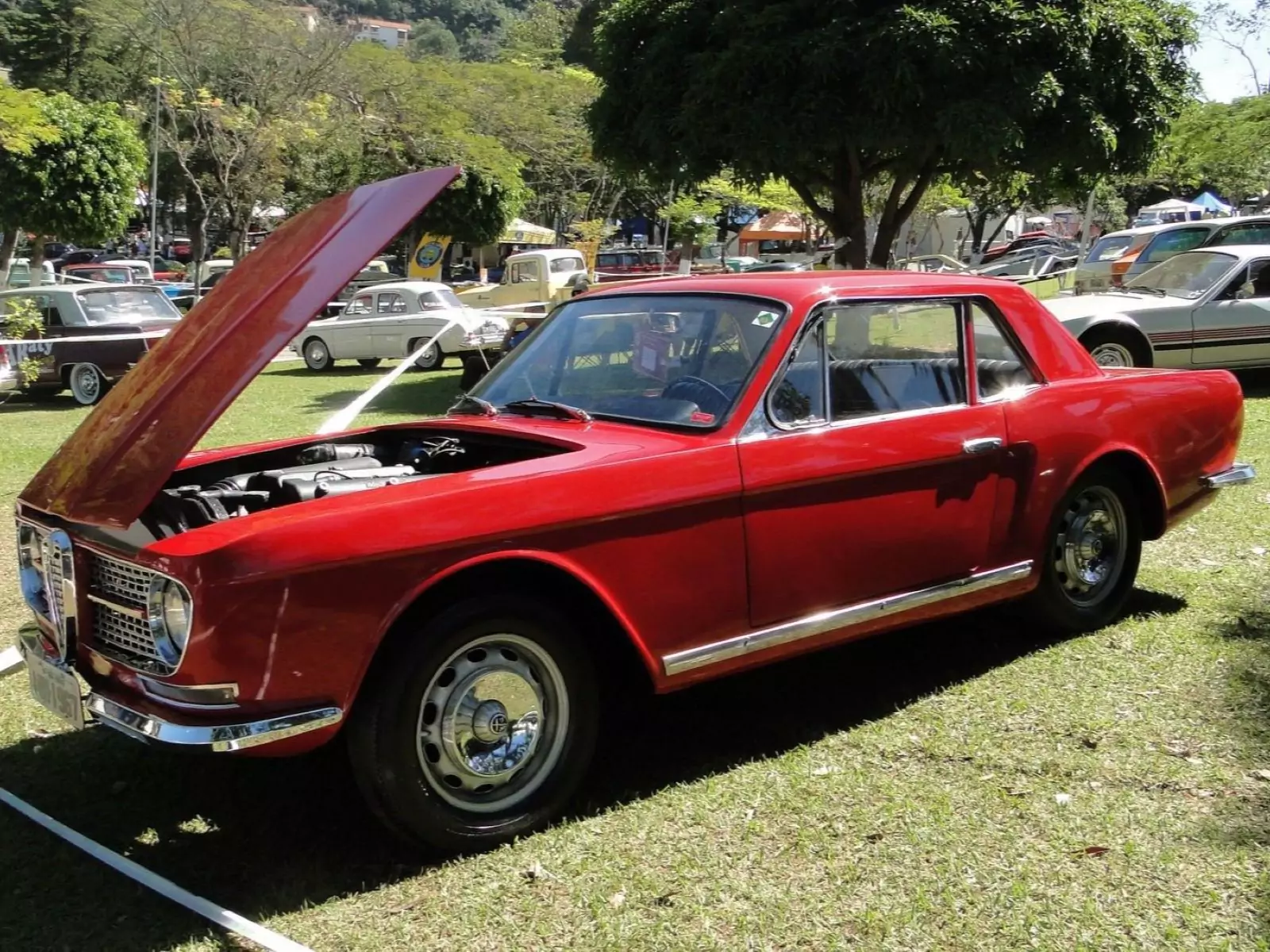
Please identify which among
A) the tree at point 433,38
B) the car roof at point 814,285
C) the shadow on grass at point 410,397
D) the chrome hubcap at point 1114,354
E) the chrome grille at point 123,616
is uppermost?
the tree at point 433,38

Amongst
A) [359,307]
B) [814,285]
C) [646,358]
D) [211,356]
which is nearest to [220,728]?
[211,356]

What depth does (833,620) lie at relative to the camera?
3.85 m

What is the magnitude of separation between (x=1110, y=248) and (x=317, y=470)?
21042 mm

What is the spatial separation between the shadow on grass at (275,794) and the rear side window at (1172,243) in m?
12.7

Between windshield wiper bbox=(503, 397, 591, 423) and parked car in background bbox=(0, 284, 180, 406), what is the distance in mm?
11562

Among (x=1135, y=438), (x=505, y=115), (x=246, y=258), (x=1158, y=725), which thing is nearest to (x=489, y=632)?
(x=246, y=258)

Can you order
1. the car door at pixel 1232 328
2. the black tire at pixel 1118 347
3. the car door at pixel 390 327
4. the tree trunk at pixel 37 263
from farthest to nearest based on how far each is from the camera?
the tree trunk at pixel 37 263 → the car door at pixel 390 327 → the car door at pixel 1232 328 → the black tire at pixel 1118 347

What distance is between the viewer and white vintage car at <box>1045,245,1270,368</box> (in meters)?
11.3

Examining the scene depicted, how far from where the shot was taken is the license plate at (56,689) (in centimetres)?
310

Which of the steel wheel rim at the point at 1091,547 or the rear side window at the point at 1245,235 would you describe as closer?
the steel wheel rim at the point at 1091,547

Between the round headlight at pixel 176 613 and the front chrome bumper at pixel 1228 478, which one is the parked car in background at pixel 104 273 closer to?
the front chrome bumper at pixel 1228 478

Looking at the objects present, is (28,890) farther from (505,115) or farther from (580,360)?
(505,115)

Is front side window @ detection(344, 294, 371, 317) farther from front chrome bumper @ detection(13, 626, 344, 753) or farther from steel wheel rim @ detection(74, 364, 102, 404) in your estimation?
front chrome bumper @ detection(13, 626, 344, 753)

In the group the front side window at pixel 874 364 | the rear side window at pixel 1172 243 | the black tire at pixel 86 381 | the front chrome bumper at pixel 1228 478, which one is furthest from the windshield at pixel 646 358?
the rear side window at pixel 1172 243
